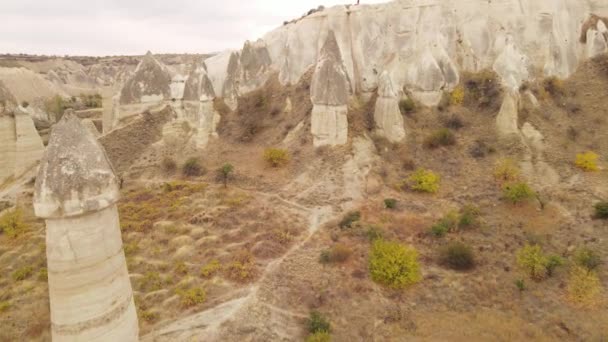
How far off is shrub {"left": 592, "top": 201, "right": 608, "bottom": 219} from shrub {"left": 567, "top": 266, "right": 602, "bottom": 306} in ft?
14.5

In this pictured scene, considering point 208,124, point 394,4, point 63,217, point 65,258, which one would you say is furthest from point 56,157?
point 394,4

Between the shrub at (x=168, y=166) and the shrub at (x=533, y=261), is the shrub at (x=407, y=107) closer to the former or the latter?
the shrub at (x=533, y=261)

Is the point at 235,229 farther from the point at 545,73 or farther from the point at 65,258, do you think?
the point at 545,73

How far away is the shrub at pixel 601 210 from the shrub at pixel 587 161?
3.68 meters

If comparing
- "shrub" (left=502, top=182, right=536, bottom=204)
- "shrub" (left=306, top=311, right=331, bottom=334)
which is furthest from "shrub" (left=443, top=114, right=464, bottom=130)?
"shrub" (left=306, top=311, right=331, bottom=334)

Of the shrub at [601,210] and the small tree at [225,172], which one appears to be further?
the small tree at [225,172]

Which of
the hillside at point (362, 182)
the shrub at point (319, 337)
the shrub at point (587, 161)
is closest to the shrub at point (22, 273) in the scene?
the hillside at point (362, 182)

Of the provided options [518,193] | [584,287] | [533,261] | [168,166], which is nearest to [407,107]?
[518,193]

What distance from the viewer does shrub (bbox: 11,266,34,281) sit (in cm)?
1555

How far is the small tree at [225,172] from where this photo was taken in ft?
74.3

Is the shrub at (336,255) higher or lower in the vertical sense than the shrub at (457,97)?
lower

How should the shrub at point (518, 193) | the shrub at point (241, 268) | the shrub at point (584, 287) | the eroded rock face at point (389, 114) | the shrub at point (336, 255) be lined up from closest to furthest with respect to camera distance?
the shrub at point (584, 287)
the shrub at point (241, 268)
the shrub at point (336, 255)
the shrub at point (518, 193)
the eroded rock face at point (389, 114)

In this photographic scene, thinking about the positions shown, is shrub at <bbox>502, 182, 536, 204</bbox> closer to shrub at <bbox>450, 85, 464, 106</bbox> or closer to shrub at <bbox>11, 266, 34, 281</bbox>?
shrub at <bbox>450, 85, 464, 106</bbox>

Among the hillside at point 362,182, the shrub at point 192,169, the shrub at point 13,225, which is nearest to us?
the hillside at point 362,182
